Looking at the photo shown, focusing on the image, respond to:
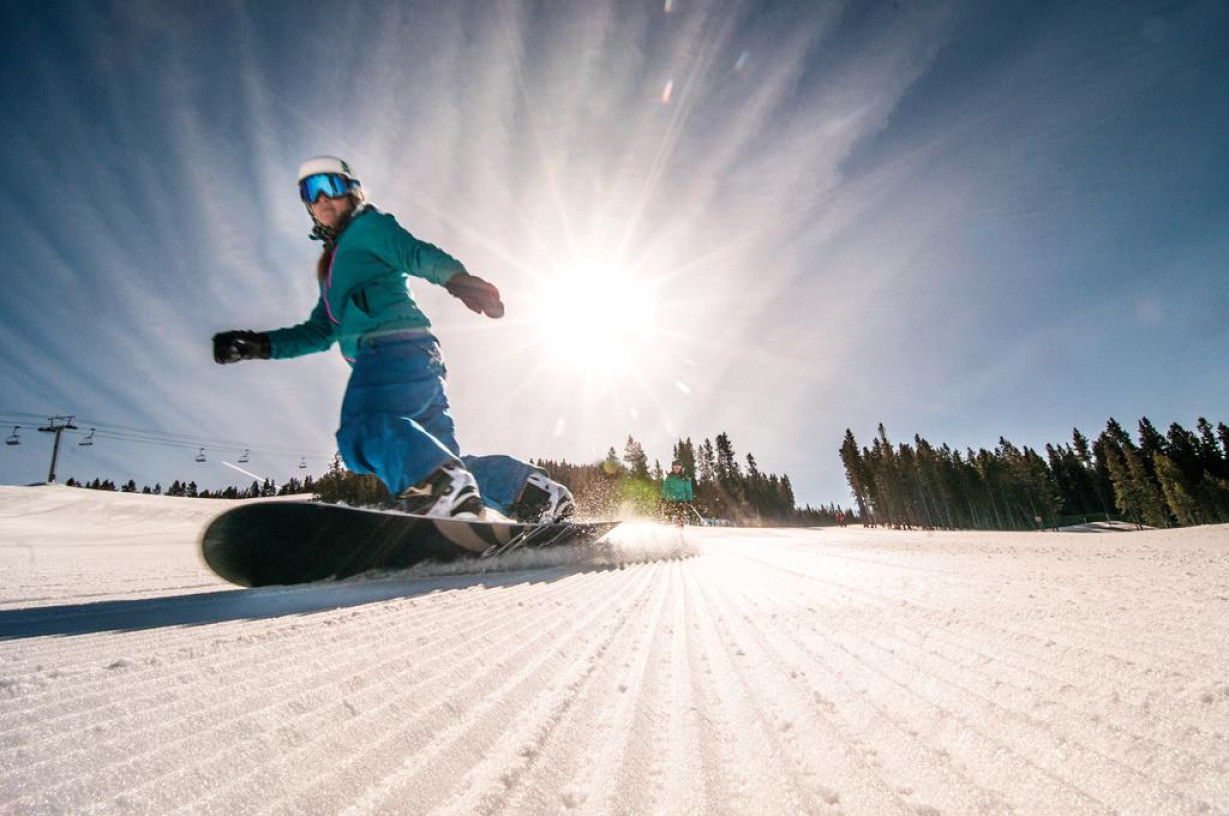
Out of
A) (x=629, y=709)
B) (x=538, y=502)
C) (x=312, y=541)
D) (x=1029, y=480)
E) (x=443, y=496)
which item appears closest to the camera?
(x=629, y=709)

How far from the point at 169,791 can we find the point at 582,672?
1.90 feet

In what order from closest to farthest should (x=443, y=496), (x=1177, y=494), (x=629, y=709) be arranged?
(x=629, y=709) < (x=443, y=496) < (x=1177, y=494)

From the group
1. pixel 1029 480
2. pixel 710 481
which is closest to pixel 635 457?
pixel 710 481

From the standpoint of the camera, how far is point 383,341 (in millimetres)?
3219

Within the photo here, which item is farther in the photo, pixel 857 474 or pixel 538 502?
pixel 857 474

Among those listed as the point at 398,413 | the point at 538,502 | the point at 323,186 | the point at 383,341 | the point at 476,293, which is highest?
the point at 323,186

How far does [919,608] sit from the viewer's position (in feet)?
4.25

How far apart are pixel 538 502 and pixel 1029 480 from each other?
67349 mm

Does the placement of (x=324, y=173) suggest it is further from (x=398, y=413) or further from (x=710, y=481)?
(x=710, y=481)

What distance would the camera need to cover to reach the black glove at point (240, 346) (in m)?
3.28

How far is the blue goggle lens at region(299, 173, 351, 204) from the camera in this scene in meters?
3.14

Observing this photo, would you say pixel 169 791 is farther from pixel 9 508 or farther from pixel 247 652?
pixel 9 508

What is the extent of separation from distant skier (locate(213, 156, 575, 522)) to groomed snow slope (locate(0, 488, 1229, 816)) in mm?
1565

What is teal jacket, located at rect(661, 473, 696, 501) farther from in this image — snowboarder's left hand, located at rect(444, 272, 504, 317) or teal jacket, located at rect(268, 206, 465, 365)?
snowboarder's left hand, located at rect(444, 272, 504, 317)
